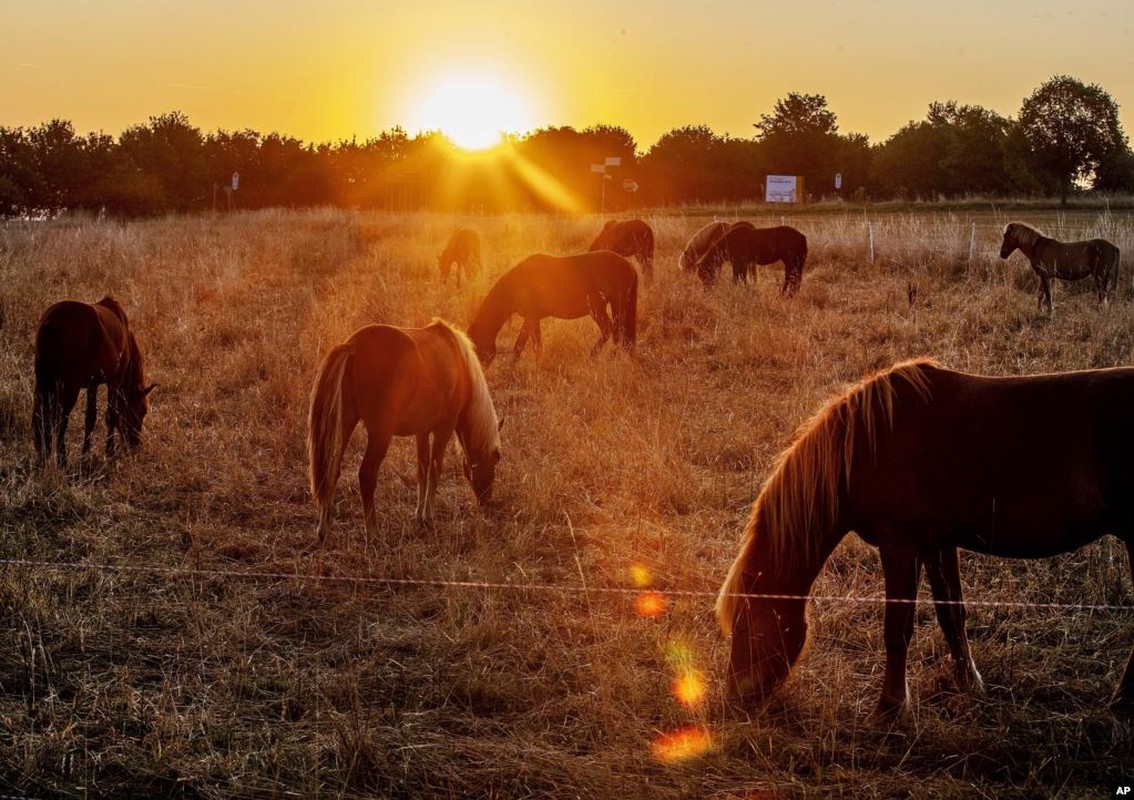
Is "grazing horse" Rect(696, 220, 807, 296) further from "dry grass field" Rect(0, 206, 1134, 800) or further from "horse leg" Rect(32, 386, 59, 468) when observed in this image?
"horse leg" Rect(32, 386, 59, 468)

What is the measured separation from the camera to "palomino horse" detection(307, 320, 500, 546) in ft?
18.9

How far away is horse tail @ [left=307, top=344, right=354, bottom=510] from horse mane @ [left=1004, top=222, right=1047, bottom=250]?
13.4 m

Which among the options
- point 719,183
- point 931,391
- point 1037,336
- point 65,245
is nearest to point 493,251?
point 65,245

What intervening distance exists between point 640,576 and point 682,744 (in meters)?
1.91

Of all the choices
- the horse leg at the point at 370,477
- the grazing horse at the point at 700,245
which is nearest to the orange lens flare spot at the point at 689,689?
the horse leg at the point at 370,477

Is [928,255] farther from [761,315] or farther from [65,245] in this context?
[65,245]

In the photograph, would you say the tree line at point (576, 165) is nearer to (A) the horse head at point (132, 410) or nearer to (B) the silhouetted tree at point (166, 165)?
(B) the silhouetted tree at point (166, 165)

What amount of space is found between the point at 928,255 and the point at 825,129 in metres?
43.4

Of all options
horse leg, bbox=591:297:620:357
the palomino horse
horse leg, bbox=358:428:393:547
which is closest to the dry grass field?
horse leg, bbox=358:428:393:547

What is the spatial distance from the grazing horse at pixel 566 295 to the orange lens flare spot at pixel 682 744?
29.2 ft

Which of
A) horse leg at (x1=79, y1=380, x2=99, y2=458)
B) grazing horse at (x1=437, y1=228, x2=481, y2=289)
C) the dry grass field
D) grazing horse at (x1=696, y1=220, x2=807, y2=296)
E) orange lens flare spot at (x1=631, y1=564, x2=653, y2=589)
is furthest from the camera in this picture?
grazing horse at (x1=437, y1=228, x2=481, y2=289)

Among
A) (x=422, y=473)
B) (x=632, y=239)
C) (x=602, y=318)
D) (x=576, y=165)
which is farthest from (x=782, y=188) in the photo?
(x=422, y=473)

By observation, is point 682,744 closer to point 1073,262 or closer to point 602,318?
A: point 602,318

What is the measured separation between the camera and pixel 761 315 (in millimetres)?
14180
